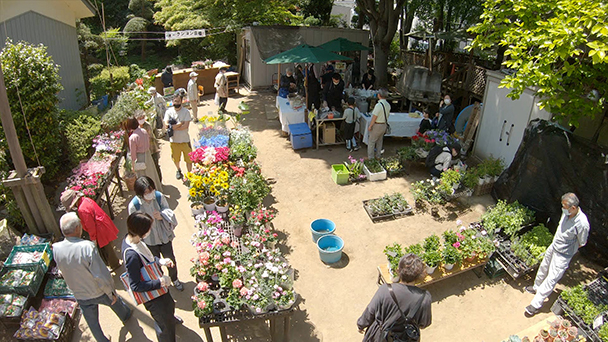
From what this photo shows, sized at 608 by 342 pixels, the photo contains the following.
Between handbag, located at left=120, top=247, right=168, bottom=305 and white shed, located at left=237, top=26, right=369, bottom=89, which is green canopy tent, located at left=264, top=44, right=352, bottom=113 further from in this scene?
handbag, located at left=120, top=247, right=168, bottom=305

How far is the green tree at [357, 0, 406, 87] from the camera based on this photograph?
11.6 metres

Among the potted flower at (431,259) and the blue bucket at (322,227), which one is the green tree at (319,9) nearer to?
the blue bucket at (322,227)

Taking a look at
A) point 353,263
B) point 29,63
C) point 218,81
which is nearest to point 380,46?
point 218,81

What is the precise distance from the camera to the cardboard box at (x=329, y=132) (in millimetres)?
9688

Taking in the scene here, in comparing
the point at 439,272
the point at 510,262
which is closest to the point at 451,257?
the point at 439,272

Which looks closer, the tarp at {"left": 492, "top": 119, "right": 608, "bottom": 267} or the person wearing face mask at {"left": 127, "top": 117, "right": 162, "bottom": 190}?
the tarp at {"left": 492, "top": 119, "right": 608, "bottom": 267}

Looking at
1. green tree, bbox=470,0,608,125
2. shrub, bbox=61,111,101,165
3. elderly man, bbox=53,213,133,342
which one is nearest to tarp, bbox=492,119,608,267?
green tree, bbox=470,0,608,125

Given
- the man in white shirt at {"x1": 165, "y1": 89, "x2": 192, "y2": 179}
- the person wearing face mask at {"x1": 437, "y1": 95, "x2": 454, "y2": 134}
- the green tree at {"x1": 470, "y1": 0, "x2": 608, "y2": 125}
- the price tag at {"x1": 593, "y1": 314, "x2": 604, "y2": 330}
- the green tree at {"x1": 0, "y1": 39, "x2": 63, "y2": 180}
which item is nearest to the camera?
the price tag at {"x1": 593, "y1": 314, "x2": 604, "y2": 330}

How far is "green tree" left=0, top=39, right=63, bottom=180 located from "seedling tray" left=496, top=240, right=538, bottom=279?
24.2 ft

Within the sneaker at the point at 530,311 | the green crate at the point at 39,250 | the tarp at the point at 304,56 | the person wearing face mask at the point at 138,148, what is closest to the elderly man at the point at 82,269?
the green crate at the point at 39,250

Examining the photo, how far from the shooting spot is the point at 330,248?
604 centimetres

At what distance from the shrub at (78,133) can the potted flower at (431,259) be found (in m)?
6.46

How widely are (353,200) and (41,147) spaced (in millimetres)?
5709

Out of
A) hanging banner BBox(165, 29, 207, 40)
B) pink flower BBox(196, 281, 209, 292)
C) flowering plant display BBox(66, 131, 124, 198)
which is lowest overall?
pink flower BBox(196, 281, 209, 292)
